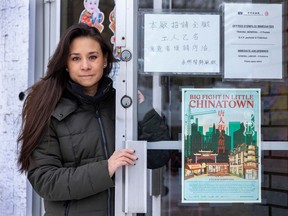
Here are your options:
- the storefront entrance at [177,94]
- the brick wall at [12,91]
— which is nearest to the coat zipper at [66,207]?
the storefront entrance at [177,94]

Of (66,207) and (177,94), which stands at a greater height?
(177,94)

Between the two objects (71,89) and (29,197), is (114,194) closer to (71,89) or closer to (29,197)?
(71,89)

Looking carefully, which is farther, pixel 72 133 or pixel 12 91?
pixel 12 91

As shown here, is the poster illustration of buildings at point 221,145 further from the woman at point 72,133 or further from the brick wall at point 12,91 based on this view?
the brick wall at point 12,91

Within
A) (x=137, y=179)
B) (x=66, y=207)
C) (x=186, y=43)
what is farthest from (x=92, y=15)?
(x=66, y=207)

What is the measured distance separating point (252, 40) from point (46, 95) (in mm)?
1077

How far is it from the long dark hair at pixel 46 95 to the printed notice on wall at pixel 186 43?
0.30 meters

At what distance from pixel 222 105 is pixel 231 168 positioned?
330mm

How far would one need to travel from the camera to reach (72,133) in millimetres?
2160

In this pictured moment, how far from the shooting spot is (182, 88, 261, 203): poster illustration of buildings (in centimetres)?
233

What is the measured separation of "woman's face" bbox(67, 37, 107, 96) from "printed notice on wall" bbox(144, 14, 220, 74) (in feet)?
0.99

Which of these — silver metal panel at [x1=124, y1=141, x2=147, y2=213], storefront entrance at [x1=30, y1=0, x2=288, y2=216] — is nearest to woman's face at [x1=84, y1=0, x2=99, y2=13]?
storefront entrance at [x1=30, y1=0, x2=288, y2=216]

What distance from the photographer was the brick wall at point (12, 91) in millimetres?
3457

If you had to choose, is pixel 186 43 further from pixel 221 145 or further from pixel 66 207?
pixel 66 207
